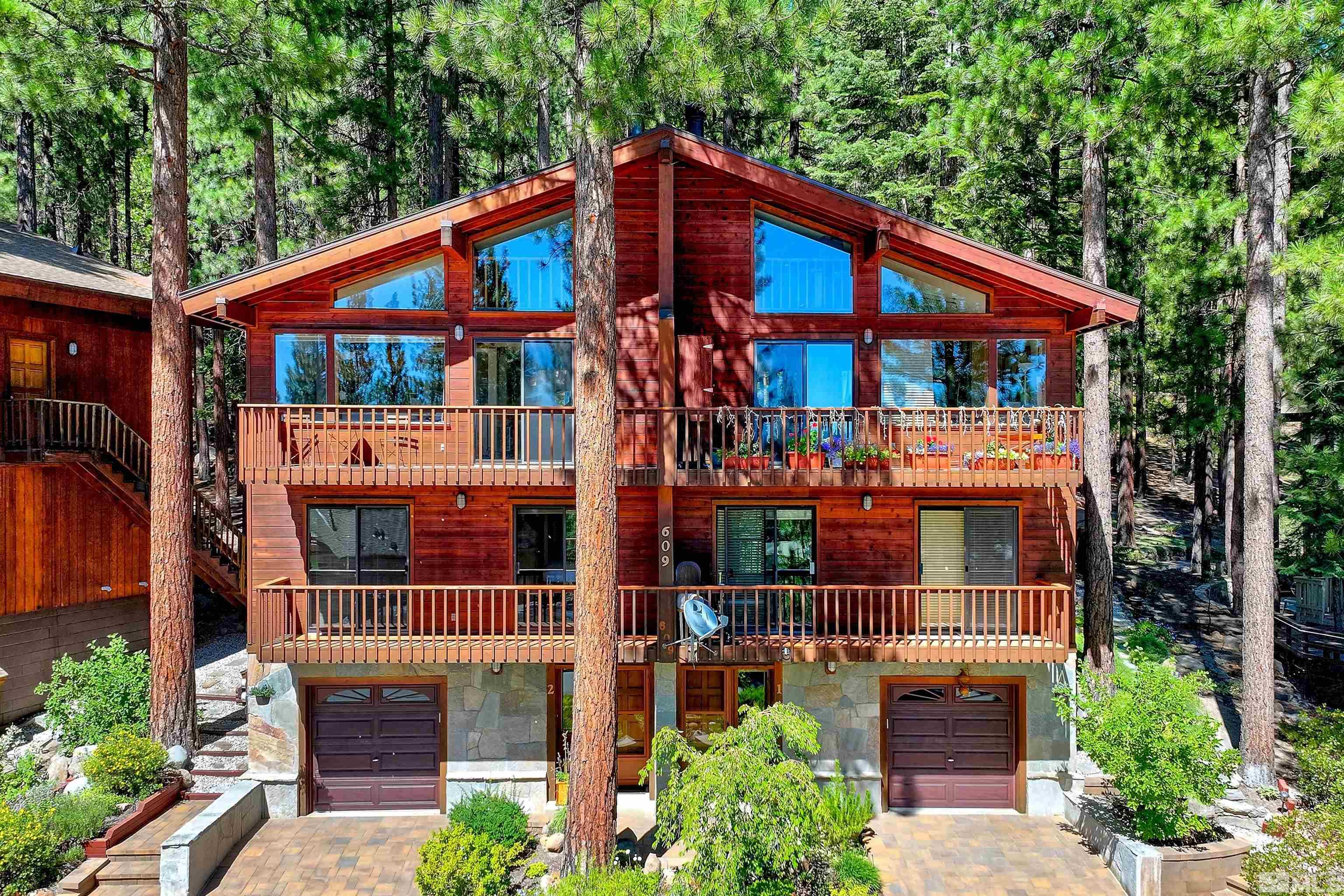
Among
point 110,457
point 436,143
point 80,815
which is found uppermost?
point 436,143

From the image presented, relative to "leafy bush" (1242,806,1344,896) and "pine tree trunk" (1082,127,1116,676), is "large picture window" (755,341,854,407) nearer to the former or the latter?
"pine tree trunk" (1082,127,1116,676)

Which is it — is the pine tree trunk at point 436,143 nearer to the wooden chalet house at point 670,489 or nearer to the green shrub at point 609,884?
the wooden chalet house at point 670,489

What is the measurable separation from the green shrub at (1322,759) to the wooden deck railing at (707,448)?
4.50 meters

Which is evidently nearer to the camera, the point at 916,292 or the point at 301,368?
the point at 301,368

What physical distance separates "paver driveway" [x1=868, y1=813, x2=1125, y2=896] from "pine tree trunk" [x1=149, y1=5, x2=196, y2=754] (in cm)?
1106

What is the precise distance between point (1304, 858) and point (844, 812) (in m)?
5.14

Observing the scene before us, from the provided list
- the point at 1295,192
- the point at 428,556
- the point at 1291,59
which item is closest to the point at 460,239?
the point at 428,556

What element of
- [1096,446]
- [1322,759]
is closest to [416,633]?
[1096,446]

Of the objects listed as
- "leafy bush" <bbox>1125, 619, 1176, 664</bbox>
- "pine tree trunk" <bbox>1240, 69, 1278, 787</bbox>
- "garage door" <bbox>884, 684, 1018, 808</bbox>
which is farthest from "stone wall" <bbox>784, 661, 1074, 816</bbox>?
"leafy bush" <bbox>1125, 619, 1176, 664</bbox>

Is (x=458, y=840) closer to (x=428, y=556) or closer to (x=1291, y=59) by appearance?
(x=428, y=556)

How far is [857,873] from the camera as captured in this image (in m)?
8.86

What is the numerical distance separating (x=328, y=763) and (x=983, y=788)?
10365 mm

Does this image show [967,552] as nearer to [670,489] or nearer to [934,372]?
[934,372]

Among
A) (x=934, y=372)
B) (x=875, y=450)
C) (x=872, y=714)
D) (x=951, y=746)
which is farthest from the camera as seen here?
(x=934, y=372)
